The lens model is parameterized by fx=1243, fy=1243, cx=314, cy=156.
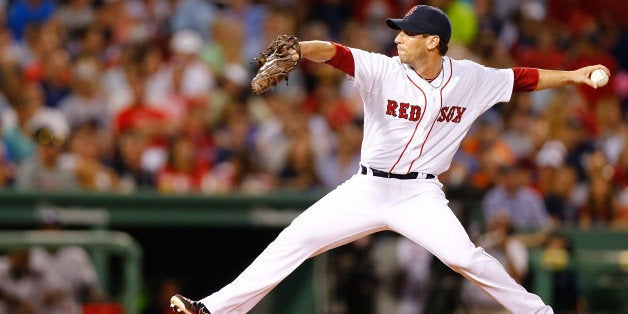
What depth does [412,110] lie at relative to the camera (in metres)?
6.30

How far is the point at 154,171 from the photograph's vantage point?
10.5 meters

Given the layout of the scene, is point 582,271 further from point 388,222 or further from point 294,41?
point 294,41

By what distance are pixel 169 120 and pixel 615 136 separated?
4.67m

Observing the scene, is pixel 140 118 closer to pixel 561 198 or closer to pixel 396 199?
pixel 561 198

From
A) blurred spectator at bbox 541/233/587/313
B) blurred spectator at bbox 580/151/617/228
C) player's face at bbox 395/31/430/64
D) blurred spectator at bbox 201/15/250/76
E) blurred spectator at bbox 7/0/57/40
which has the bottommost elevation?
blurred spectator at bbox 541/233/587/313

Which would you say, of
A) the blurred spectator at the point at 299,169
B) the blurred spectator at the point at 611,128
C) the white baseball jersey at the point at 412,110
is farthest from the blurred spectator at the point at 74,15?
the white baseball jersey at the point at 412,110

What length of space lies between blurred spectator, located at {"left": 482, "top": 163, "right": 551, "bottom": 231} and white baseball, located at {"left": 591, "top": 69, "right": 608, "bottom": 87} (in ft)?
13.4

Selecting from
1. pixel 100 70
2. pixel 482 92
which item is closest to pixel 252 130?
pixel 100 70

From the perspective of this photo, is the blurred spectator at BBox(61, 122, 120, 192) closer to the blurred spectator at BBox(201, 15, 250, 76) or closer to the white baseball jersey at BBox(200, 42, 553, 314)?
the blurred spectator at BBox(201, 15, 250, 76)

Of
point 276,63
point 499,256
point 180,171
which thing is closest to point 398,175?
point 276,63

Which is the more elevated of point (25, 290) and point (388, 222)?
point (388, 222)

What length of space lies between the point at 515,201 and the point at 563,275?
29.9 inches

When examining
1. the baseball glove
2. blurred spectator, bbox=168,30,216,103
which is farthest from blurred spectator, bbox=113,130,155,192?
the baseball glove

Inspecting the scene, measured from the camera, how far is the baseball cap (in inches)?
244
